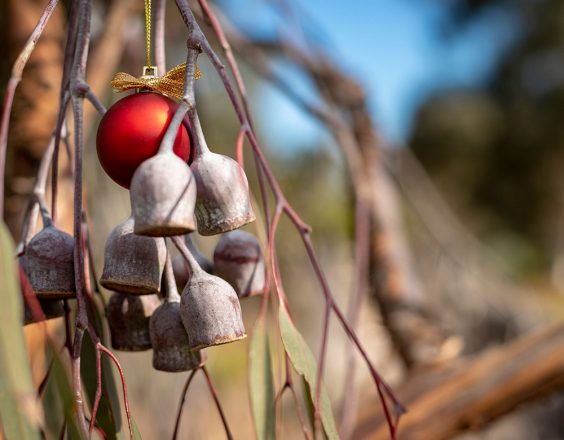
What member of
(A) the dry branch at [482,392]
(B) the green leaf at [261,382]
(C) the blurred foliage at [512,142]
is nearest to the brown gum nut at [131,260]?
(B) the green leaf at [261,382]

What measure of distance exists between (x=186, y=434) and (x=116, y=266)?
0.80 m

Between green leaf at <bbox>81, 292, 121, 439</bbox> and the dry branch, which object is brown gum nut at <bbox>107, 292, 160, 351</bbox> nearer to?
green leaf at <bbox>81, 292, 121, 439</bbox>

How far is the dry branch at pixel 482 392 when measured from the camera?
0.92 meters


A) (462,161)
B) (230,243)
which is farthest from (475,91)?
(230,243)

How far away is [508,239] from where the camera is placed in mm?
11055

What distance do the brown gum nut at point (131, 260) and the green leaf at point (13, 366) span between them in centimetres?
9

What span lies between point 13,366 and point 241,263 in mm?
209

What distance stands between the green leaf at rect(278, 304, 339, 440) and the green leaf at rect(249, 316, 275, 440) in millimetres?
38

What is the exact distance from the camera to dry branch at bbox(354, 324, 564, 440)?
92 cm

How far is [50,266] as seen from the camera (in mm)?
418

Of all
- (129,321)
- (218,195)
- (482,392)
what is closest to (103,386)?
(129,321)

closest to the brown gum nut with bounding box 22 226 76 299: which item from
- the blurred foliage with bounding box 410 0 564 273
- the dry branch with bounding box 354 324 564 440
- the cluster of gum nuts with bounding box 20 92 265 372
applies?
the cluster of gum nuts with bounding box 20 92 265 372

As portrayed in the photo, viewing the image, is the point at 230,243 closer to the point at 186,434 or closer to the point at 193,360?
the point at 193,360

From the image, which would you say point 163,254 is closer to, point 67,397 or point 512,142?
point 67,397
